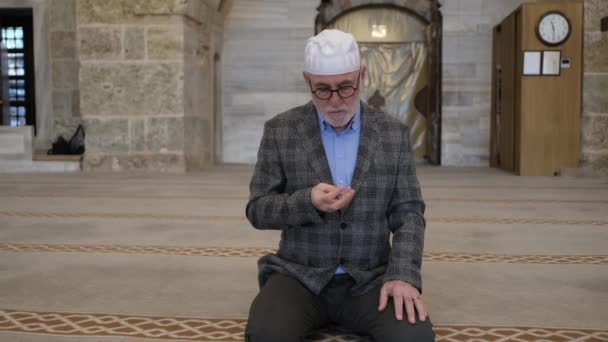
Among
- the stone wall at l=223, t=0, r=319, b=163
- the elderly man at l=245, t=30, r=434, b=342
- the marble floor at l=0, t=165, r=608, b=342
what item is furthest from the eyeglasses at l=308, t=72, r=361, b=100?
the stone wall at l=223, t=0, r=319, b=163

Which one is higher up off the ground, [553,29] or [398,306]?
[553,29]

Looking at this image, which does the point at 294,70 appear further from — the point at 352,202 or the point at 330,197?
the point at 330,197

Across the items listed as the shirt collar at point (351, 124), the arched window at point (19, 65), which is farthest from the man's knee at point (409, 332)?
the arched window at point (19, 65)

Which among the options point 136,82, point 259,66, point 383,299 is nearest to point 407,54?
point 259,66

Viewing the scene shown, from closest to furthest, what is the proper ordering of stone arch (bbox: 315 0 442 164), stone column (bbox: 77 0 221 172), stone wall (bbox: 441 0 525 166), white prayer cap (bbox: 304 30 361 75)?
white prayer cap (bbox: 304 30 361 75), stone column (bbox: 77 0 221 172), stone wall (bbox: 441 0 525 166), stone arch (bbox: 315 0 442 164)

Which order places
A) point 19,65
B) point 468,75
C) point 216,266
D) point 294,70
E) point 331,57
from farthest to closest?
point 19,65 → point 294,70 → point 468,75 → point 216,266 → point 331,57

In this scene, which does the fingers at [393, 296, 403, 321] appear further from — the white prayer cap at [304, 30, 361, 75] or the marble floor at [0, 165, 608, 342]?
the white prayer cap at [304, 30, 361, 75]

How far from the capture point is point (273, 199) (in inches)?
76.3

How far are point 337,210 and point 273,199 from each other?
0.17 m

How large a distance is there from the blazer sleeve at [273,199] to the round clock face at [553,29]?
252 inches

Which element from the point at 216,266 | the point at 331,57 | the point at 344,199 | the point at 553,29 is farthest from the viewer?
the point at 553,29

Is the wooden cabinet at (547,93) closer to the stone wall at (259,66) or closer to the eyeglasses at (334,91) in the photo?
the stone wall at (259,66)

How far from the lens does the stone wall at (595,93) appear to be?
7848 mm

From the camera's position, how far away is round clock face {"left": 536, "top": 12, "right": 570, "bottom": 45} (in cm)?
770
